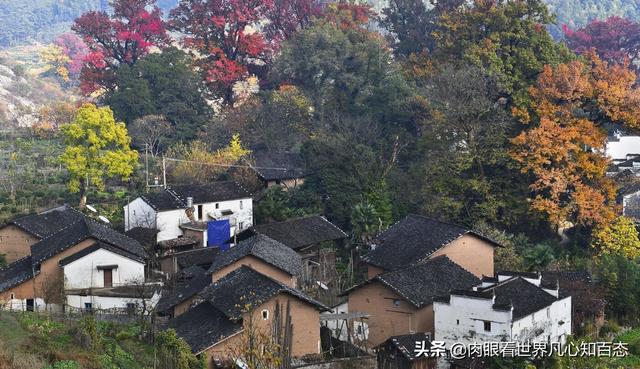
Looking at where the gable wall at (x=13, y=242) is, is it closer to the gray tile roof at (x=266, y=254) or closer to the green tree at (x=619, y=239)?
the gray tile roof at (x=266, y=254)

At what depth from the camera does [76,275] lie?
26.3 meters

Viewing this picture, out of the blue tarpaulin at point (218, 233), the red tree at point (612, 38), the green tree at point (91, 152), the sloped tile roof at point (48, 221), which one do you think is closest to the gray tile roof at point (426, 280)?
the blue tarpaulin at point (218, 233)

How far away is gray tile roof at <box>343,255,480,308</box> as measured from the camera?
24.0m

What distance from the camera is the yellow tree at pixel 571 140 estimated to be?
1227 inches

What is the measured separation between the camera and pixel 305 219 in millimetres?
31406

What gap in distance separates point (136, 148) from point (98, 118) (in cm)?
627

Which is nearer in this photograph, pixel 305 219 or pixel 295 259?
pixel 295 259

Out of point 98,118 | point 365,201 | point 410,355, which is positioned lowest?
point 410,355

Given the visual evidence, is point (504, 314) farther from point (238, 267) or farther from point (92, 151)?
point (92, 151)

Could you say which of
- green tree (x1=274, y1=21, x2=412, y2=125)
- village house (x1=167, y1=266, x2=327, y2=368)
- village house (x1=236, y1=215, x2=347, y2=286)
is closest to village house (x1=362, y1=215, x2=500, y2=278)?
village house (x1=236, y1=215, x2=347, y2=286)

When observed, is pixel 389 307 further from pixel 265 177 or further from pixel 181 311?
pixel 265 177

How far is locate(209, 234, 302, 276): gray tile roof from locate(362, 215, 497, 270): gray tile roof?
274 cm

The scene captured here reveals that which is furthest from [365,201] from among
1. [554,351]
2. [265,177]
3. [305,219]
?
[554,351]

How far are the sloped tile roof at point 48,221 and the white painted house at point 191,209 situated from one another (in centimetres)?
208
